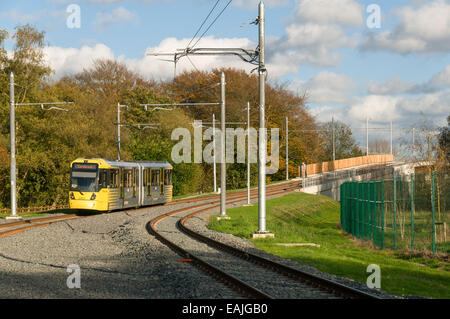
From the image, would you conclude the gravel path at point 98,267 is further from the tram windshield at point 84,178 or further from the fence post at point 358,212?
the fence post at point 358,212

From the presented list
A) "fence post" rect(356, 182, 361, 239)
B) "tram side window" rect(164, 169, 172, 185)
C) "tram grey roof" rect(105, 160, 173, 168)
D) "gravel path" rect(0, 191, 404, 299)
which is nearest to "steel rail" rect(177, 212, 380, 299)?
"gravel path" rect(0, 191, 404, 299)

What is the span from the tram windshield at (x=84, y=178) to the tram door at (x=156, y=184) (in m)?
7.83

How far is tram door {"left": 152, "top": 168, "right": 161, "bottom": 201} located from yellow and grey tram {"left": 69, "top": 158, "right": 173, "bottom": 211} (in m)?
0.65

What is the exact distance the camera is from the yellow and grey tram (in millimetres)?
30734

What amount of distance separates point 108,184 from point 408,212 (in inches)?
666

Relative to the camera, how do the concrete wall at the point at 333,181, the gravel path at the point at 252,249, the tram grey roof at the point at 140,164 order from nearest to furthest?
1. the gravel path at the point at 252,249
2. the tram grey roof at the point at 140,164
3. the concrete wall at the point at 333,181

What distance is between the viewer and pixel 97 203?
3077 cm

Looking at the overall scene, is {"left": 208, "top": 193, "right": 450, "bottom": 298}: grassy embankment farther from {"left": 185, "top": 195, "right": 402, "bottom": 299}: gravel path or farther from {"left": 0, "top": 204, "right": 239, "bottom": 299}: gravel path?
{"left": 0, "top": 204, "right": 239, "bottom": 299}: gravel path

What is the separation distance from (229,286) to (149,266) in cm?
317

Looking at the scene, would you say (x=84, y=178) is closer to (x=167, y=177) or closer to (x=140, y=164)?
(x=140, y=164)

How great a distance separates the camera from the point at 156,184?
38.9 meters

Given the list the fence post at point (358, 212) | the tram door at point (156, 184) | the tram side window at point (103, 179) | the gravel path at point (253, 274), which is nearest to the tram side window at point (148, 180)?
the tram door at point (156, 184)

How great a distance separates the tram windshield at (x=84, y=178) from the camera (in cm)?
3068
